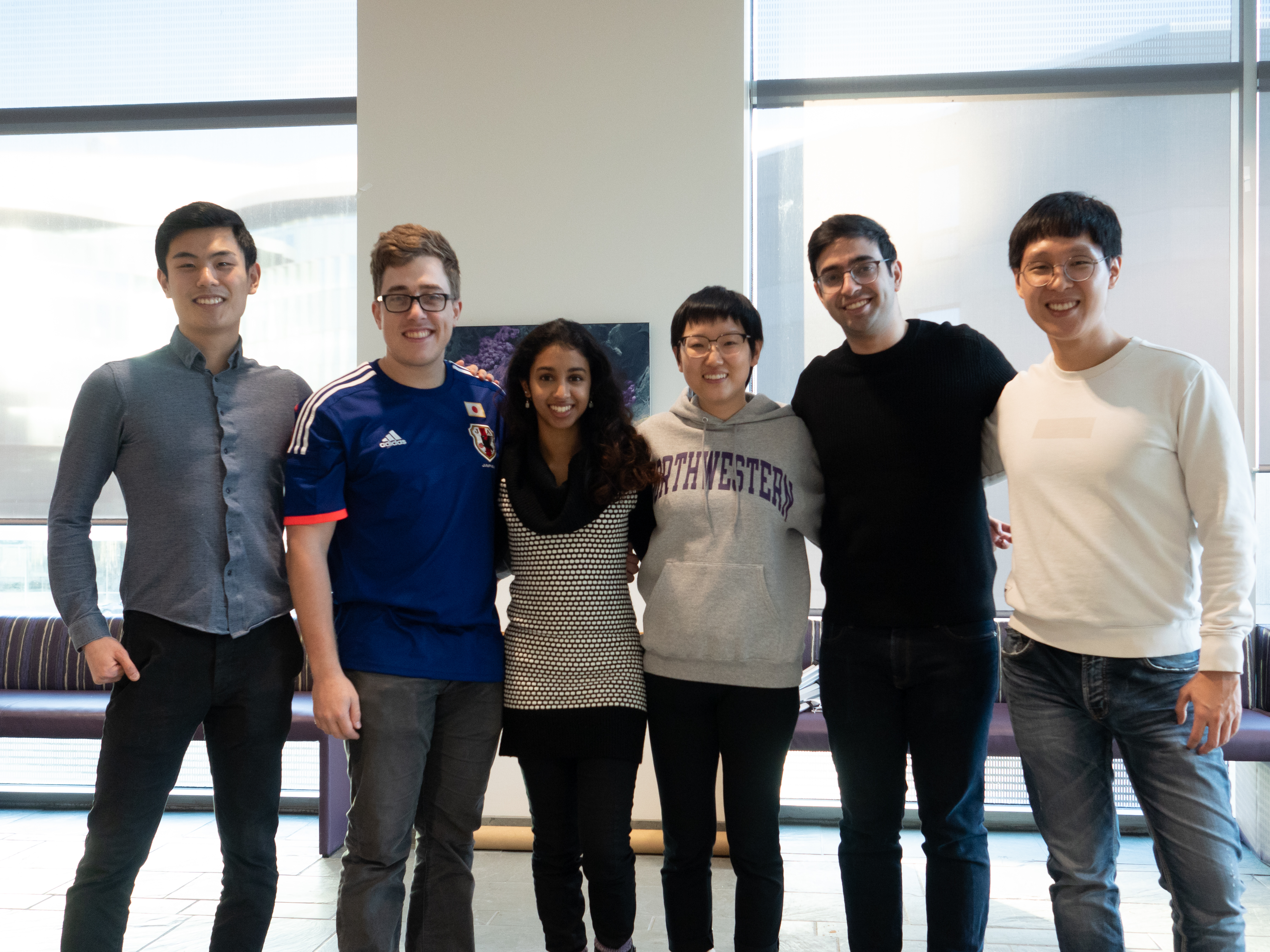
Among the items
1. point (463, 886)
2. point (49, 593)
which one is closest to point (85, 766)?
point (49, 593)

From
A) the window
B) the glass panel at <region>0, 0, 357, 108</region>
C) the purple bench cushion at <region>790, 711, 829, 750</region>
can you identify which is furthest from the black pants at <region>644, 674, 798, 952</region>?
the glass panel at <region>0, 0, 357, 108</region>

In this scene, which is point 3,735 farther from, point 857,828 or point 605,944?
point 857,828

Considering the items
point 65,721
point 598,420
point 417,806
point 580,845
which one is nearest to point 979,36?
point 598,420

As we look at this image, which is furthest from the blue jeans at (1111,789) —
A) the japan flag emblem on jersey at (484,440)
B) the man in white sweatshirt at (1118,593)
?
the japan flag emblem on jersey at (484,440)

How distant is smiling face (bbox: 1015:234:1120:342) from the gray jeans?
1.31 meters

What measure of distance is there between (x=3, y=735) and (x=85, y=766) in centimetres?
80

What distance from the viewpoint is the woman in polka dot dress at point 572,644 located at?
192 centimetres

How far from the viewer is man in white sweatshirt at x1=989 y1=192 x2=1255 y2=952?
1641 mm

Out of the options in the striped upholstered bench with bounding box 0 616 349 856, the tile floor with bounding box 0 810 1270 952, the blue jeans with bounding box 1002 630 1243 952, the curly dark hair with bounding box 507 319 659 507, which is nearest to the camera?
the blue jeans with bounding box 1002 630 1243 952

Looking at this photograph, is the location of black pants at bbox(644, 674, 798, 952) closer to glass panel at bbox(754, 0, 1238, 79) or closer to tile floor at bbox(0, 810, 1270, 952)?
tile floor at bbox(0, 810, 1270, 952)

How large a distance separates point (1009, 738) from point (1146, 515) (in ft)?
5.39

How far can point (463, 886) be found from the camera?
190 centimetres

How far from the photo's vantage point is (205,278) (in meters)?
1.94

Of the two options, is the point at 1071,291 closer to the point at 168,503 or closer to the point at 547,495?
the point at 547,495
